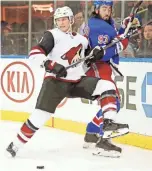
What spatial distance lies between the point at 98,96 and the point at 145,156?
0.52 m

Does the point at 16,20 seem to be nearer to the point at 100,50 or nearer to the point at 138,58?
the point at 138,58

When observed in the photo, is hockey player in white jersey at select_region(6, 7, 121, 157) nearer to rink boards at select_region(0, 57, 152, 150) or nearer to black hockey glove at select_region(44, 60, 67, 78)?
black hockey glove at select_region(44, 60, 67, 78)

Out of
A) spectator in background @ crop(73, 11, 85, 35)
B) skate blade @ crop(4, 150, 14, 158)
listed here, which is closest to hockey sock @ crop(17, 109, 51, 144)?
skate blade @ crop(4, 150, 14, 158)

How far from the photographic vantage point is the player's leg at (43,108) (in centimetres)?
329

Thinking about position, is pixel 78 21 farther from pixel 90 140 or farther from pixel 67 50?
pixel 67 50

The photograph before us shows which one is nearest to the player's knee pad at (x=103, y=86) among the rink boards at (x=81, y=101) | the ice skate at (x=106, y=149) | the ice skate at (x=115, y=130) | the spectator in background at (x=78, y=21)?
the ice skate at (x=115, y=130)

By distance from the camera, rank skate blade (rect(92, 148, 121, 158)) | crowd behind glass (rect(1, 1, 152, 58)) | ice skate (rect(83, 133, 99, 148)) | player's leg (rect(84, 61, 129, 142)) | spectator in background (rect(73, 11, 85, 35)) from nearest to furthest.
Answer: skate blade (rect(92, 148, 121, 158)) → player's leg (rect(84, 61, 129, 142)) → ice skate (rect(83, 133, 99, 148)) → spectator in background (rect(73, 11, 85, 35)) → crowd behind glass (rect(1, 1, 152, 58))

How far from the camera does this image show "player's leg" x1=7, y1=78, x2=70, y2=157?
10.8 feet

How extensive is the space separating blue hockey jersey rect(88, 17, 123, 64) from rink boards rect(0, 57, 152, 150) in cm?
46

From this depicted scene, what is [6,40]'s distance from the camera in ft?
19.6

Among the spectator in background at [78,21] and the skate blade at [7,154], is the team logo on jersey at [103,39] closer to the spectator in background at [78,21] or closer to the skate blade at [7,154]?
the skate blade at [7,154]

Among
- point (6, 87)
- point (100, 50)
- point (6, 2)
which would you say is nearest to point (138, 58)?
point (100, 50)

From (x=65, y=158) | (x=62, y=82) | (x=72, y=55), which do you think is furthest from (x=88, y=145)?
(x=72, y=55)

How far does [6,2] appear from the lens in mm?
6289
